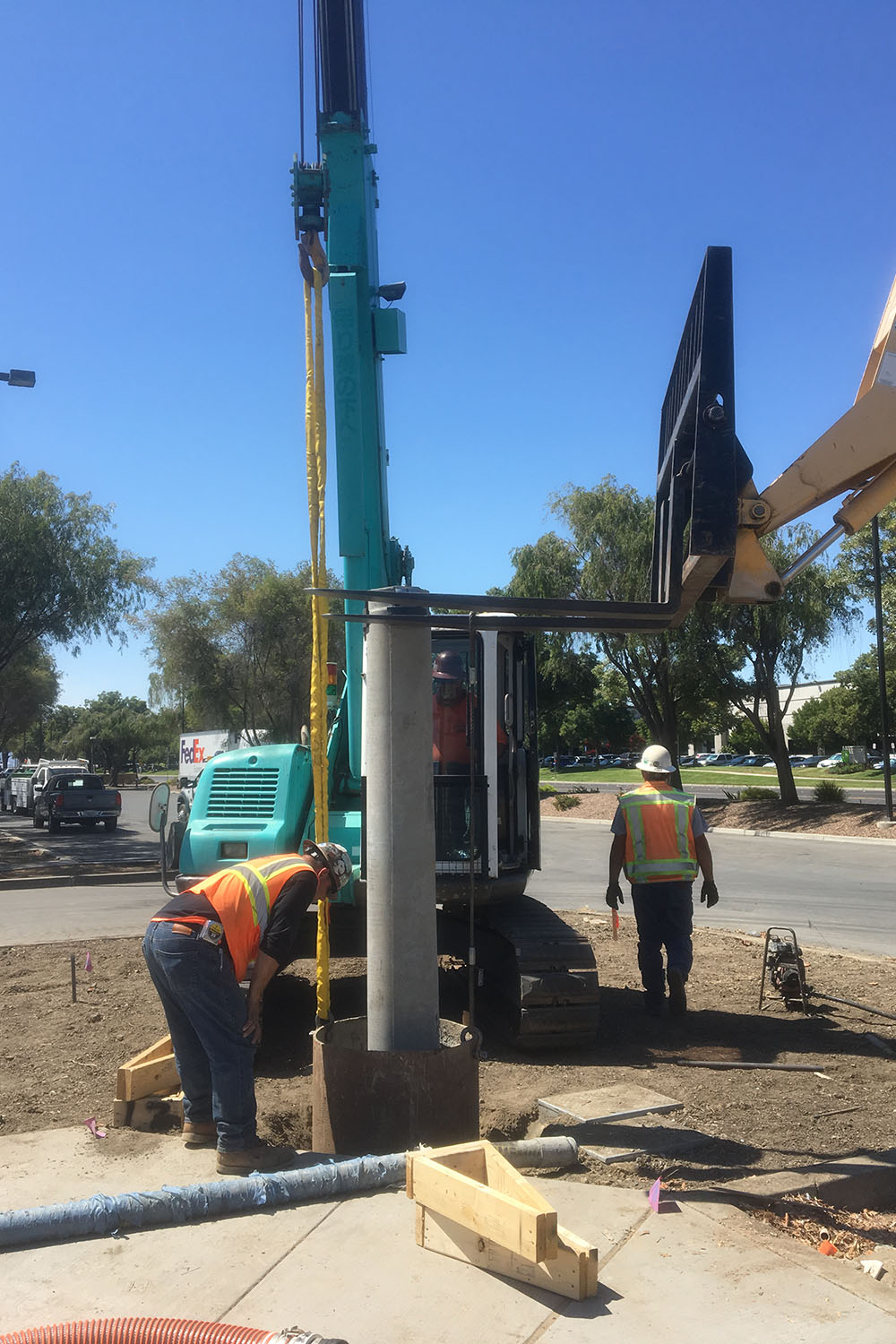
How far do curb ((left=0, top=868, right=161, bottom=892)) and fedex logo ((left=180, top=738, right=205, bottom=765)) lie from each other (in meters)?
18.9

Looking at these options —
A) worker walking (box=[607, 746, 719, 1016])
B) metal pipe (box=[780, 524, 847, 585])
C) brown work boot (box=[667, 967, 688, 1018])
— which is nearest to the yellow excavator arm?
metal pipe (box=[780, 524, 847, 585])

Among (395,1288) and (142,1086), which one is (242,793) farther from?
(395,1288)

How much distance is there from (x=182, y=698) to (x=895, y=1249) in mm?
40772

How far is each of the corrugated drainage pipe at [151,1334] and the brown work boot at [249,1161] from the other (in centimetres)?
144

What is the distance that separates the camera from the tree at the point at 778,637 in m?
28.1

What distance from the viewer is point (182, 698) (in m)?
42.9

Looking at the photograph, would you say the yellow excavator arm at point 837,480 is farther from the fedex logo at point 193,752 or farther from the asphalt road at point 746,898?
the fedex logo at point 193,752

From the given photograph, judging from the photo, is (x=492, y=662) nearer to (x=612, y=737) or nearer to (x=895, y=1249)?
(x=895, y=1249)

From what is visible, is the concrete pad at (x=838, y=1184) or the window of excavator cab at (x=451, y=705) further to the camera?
the window of excavator cab at (x=451, y=705)

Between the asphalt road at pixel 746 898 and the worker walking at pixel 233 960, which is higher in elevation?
the worker walking at pixel 233 960

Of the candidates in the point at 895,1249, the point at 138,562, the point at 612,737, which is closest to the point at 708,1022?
the point at 895,1249

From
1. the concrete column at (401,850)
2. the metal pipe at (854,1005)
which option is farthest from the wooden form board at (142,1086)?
the metal pipe at (854,1005)

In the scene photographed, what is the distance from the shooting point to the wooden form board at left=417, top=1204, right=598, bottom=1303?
3.50 metres

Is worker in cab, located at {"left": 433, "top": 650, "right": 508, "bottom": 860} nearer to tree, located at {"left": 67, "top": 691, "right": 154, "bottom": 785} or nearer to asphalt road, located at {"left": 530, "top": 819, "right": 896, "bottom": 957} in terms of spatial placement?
asphalt road, located at {"left": 530, "top": 819, "right": 896, "bottom": 957}
